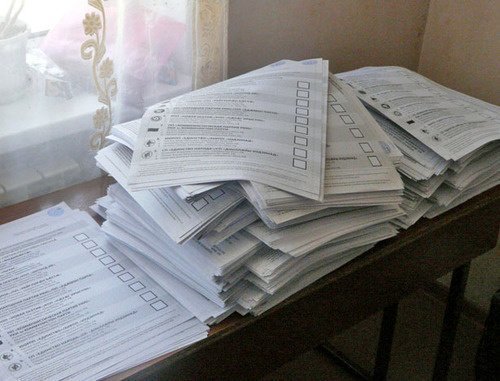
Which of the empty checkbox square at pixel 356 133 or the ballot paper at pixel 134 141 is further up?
the empty checkbox square at pixel 356 133

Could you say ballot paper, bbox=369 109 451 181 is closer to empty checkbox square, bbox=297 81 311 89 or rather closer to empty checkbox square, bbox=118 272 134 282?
empty checkbox square, bbox=297 81 311 89

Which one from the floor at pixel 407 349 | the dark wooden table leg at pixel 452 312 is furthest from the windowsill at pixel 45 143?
the floor at pixel 407 349

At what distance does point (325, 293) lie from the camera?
32.5 inches

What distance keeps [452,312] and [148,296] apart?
0.64 metres

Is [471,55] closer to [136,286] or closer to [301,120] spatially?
[301,120]

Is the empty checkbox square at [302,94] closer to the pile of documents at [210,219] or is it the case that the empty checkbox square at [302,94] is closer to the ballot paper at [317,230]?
the pile of documents at [210,219]

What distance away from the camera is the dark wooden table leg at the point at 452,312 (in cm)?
113

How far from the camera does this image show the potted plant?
886 millimetres

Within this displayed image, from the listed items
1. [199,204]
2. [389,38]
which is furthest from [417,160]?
[389,38]

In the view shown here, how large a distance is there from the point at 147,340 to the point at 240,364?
0.44 feet

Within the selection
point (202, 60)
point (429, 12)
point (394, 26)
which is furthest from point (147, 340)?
point (429, 12)

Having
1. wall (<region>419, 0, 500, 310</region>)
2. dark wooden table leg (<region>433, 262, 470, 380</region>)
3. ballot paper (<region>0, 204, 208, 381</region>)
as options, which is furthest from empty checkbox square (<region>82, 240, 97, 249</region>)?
wall (<region>419, 0, 500, 310</region>)

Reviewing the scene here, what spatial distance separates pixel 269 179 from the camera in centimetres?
72

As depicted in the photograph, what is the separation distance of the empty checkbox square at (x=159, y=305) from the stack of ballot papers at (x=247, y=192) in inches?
0.7
